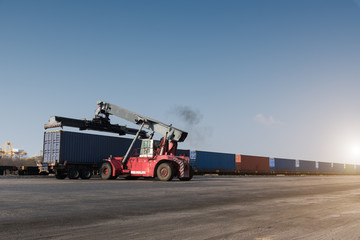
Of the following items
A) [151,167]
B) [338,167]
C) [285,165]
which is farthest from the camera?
[338,167]

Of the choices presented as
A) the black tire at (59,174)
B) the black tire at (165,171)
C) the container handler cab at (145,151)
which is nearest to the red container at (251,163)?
the container handler cab at (145,151)

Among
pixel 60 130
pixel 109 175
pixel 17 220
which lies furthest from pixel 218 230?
pixel 60 130

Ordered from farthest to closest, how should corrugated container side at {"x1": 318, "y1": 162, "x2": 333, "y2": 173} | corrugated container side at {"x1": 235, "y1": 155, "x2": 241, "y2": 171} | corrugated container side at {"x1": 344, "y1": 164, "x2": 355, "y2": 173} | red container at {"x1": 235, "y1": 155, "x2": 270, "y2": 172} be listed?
corrugated container side at {"x1": 344, "y1": 164, "x2": 355, "y2": 173}
corrugated container side at {"x1": 318, "y1": 162, "x2": 333, "y2": 173}
red container at {"x1": 235, "y1": 155, "x2": 270, "y2": 172}
corrugated container side at {"x1": 235, "y1": 155, "x2": 241, "y2": 171}

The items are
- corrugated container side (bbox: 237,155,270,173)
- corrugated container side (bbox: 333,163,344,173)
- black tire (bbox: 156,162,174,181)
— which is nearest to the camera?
black tire (bbox: 156,162,174,181)

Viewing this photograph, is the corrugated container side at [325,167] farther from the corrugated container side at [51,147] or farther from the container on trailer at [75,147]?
the corrugated container side at [51,147]

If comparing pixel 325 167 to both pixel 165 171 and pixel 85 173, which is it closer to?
pixel 165 171

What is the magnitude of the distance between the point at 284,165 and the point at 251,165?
11227 mm

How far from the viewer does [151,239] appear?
13.9 feet

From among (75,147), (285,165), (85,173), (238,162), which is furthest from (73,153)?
(285,165)


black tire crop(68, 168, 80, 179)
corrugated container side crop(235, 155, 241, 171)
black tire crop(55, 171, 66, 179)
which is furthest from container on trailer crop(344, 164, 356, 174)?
black tire crop(55, 171, 66, 179)

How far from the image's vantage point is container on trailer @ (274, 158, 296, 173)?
5259 cm

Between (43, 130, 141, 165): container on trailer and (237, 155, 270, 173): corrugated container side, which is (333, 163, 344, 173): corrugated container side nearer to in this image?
(237, 155, 270, 173): corrugated container side

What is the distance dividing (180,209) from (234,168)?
35552mm

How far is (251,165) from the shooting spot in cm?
4609
